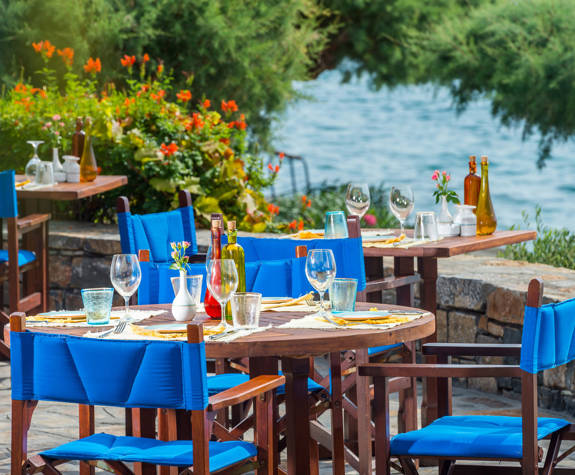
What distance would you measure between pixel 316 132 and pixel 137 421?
1391 inches

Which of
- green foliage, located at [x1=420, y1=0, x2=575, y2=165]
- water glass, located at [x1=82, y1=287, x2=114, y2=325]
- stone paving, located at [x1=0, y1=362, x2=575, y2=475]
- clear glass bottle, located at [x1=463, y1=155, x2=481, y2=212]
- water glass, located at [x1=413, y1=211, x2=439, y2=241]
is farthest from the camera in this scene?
green foliage, located at [x1=420, y1=0, x2=575, y2=165]

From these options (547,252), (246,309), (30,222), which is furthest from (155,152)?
(246,309)

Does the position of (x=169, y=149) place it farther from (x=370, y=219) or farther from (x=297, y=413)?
(x=297, y=413)

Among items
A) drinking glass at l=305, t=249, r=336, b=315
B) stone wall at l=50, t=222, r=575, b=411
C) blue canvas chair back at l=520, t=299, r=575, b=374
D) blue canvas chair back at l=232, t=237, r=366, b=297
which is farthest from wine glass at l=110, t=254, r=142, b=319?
stone wall at l=50, t=222, r=575, b=411

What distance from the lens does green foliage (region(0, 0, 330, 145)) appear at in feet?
34.0

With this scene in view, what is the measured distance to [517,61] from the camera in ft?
27.1

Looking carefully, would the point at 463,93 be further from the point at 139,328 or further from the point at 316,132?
the point at 316,132

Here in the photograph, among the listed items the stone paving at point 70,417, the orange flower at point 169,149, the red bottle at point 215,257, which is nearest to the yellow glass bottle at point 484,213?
the stone paving at point 70,417

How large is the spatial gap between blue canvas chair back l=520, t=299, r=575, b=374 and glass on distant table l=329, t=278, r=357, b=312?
0.60 metres

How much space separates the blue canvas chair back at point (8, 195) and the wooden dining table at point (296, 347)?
234 cm

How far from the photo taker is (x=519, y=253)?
7406mm

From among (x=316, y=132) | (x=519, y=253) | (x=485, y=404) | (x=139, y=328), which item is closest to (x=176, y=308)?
(x=139, y=328)

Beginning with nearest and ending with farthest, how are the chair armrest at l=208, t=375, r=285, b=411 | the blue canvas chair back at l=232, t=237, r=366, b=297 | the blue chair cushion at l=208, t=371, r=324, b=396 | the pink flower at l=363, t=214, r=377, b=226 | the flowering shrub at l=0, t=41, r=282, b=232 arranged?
the chair armrest at l=208, t=375, r=285, b=411, the blue chair cushion at l=208, t=371, r=324, b=396, the blue canvas chair back at l=232, t=237, r=366, b=297, the flowering shrub at l=0, t=41, r=282, b=232, the pink flower at l=363, t=214, r=377, b=226

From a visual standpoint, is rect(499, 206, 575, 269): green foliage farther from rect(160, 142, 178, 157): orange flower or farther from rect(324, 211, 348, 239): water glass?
rect(324, 211, 348, 239): water glass
